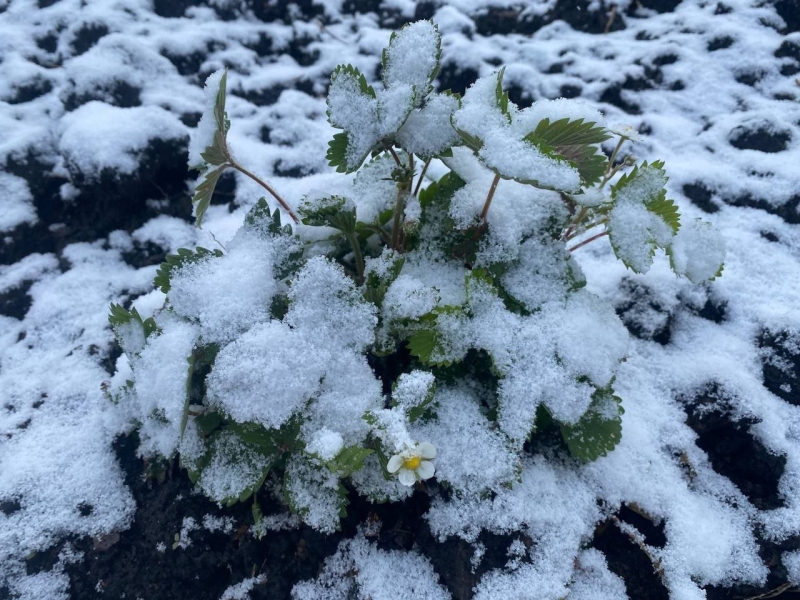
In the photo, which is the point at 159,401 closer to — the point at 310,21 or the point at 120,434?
the point at 120,434

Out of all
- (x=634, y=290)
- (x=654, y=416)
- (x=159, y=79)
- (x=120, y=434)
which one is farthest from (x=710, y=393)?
(x=159, y=79)

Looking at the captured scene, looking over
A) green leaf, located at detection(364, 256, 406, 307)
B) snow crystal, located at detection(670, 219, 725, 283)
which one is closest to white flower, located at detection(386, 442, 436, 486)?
green leaf, located at detection(364, 256, 406, 307)

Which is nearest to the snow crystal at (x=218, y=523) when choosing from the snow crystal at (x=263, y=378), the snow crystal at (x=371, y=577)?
the snow crystal at (x=371, y=577)

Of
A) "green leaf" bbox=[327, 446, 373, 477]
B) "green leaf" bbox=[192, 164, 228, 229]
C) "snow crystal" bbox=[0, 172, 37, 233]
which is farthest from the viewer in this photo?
"snow crystal" bbox=[0, 172, 37, 233]

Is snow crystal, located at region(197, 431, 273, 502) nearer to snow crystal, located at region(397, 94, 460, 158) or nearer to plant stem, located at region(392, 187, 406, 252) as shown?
plant stem, located at region(392, 187, 406, 252)

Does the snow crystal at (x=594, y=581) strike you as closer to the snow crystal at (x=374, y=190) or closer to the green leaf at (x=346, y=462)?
the green leaf at (x=346, y=462)
